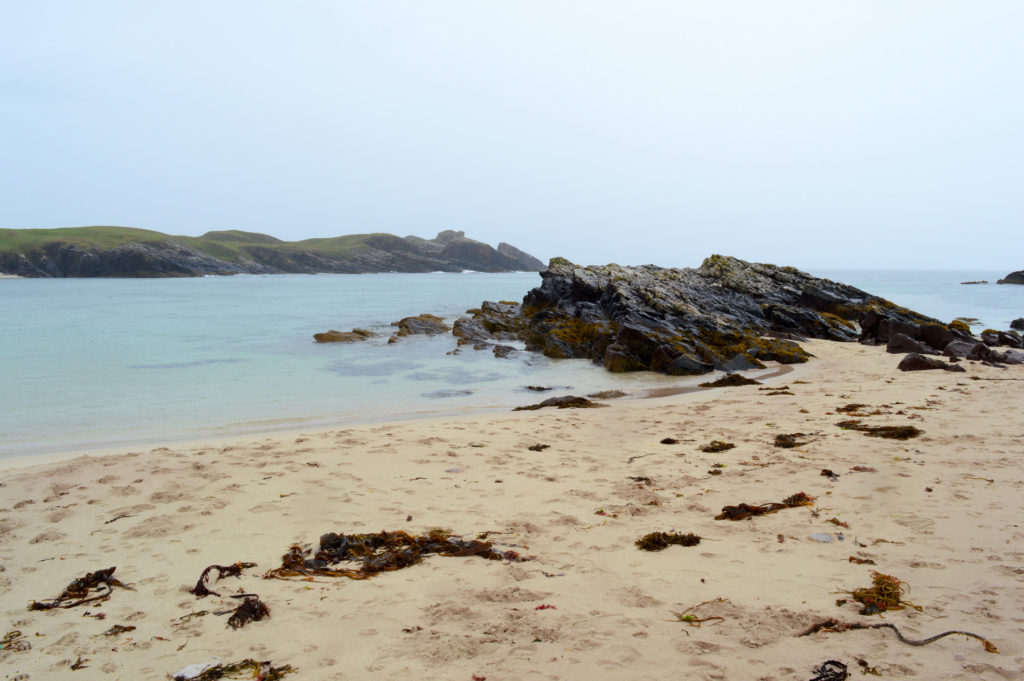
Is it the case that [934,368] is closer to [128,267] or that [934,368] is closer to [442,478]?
[442,478]

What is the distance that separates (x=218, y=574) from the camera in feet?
13.7

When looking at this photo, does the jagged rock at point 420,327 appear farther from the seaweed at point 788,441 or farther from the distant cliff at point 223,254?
the distant cliff at point 223,254

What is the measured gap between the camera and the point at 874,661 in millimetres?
2850

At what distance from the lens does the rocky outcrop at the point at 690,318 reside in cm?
1725

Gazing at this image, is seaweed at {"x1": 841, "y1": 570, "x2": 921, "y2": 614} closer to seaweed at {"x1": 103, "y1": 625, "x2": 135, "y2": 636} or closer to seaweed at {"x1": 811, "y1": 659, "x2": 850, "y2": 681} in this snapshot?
seaweed at {"x1": 811, "y1": 659, "x2": 850, "y2": 681}

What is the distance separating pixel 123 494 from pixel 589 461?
5.34 m

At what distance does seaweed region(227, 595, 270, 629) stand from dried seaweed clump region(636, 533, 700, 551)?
2.80 meters

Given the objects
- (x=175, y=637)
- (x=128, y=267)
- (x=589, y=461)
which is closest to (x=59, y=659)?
(x=175, y=637)

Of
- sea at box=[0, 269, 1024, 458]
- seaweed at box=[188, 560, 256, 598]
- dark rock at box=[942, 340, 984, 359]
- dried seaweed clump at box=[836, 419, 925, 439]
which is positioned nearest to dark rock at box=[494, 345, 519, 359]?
sea at box=[0, 269, 1024, 458]

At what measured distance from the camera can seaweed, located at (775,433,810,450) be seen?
24.4ft

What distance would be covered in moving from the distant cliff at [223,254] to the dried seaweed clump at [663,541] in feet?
395

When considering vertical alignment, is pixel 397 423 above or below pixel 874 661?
below

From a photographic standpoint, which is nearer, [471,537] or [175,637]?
[175,637]

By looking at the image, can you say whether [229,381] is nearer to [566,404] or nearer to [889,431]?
[566,404]
